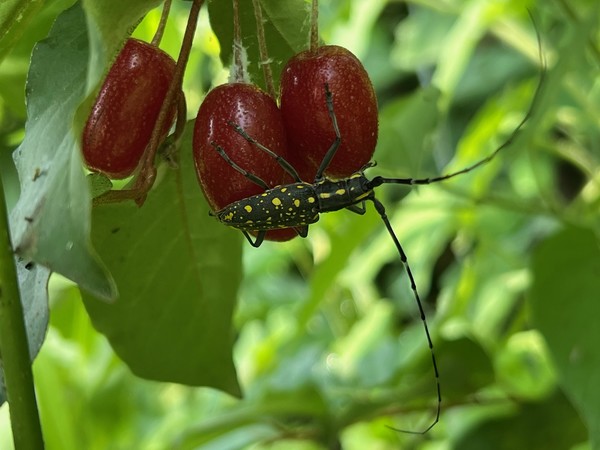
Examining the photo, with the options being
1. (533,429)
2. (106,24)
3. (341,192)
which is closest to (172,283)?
(341,192)

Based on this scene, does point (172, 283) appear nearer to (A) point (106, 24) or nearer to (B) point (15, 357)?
(B) point (15, 357)

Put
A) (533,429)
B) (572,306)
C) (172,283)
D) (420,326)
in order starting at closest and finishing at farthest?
(172,283) → (572,306) → (533,429) → (420,326)

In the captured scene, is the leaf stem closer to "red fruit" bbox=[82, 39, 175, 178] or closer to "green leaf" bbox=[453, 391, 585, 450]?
"red fruit" bbox=[82, 39, 175, 178]

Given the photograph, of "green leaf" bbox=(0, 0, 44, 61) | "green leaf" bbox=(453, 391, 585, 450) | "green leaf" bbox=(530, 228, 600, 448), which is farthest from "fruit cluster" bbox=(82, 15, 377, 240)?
"green leaf" bbox=(453, 391, 585, 450)

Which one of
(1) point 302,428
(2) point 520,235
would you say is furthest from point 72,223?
(2) point 520,235

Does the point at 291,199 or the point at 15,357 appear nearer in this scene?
the point at 15,357
